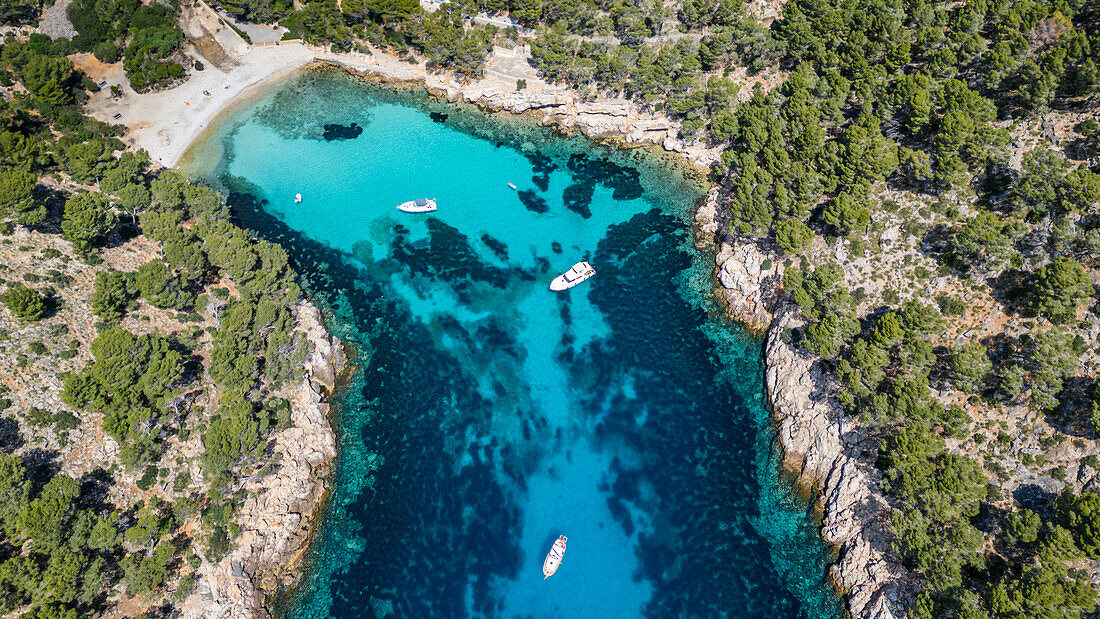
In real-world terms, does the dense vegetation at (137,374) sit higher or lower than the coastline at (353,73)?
lower

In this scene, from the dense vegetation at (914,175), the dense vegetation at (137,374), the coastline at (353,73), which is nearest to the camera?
the dense vegetation at (914,175)

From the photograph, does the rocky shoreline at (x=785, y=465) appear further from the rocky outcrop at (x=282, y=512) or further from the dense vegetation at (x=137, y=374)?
the dense vegetation at (x=137, y=374)

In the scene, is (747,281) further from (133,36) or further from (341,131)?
(133,36)

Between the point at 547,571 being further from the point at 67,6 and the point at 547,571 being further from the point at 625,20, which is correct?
the point at 67,6

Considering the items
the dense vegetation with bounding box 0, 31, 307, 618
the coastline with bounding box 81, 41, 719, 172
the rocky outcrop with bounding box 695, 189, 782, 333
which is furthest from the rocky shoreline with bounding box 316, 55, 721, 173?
the dense vegetation with bounding box 0, 31, 307, 618

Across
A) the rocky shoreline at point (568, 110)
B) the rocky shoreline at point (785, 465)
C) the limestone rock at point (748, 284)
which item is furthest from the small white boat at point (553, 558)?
the rocky shoreline at point (568, 110)

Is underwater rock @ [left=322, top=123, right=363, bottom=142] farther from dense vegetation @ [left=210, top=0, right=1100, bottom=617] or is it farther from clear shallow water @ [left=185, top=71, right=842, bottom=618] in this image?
dense vegetation @ [left=210, top=0, right=1100, bottom=617]

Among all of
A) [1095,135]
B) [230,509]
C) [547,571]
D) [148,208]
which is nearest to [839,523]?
[547,571]
